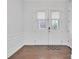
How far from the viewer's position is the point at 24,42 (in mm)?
9297

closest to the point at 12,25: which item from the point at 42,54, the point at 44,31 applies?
the point at 42,54

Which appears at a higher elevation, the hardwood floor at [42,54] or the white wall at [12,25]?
the white wall at [12,25]

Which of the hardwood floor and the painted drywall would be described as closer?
the hardwood floor

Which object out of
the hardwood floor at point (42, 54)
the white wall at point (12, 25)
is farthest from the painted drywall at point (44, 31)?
the white wall at point (12, 25)

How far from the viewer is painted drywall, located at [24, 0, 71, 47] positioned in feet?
30.6

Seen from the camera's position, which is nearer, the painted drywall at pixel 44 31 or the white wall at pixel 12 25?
the white wall at pixel 12 25

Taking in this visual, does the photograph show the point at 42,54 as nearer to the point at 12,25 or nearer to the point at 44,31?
the point at 12,25

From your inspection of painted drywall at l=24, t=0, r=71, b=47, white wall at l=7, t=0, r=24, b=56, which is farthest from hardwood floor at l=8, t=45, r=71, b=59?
painted drywall at l=24, t=0, r=71, b=47

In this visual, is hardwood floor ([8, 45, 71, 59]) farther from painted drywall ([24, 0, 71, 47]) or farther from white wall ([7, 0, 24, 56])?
painted drywall ([24, 0, 71, 47])

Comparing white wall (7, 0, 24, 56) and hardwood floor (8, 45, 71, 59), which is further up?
white wall (7, 0, 24, 56)

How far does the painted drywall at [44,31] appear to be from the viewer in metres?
9.31

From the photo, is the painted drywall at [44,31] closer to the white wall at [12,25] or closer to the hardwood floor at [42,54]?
the hardwood floor at [42,54]
